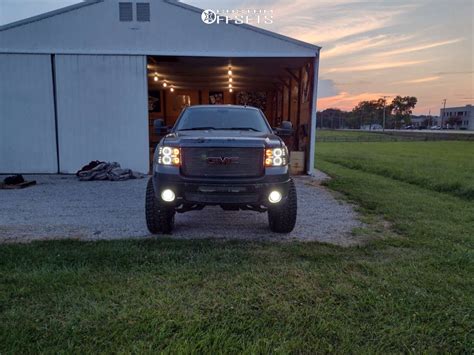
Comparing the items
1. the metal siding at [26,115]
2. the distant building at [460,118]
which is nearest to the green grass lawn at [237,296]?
the metal siding at [26,115]

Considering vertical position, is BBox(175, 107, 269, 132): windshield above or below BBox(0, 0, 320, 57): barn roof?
below

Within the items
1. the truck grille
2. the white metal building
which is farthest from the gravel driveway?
the white metal building

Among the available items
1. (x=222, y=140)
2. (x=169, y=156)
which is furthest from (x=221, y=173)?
(x=169, y=156)

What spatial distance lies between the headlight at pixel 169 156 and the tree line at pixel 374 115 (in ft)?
350

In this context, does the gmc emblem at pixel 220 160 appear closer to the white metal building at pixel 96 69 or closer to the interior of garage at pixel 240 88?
the interior of garage at pixel 240 88

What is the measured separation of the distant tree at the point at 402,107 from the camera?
10875cm

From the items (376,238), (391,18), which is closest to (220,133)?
(376,238)

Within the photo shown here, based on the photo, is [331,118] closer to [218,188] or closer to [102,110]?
[102,110]

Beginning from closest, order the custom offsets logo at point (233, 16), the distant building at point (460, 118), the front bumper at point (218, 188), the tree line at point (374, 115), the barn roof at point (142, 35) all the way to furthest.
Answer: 1. the front bumper at point (218, 188)
2. the barn roof at point (142, 35)
3. the custom offsets logo at point (233, 16)
4. the distant building at point (460, 118)
5. the tree line at point (374, 115)

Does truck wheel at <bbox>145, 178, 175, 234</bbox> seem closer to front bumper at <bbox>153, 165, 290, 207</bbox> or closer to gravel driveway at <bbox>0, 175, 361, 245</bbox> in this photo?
gravel driveway at <bbox>0, 175, 361, 245</bbox>

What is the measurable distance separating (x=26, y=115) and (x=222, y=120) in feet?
25.8

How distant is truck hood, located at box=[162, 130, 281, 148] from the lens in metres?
4.12

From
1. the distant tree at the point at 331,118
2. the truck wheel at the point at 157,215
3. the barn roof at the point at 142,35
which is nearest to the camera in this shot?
the truck wheel at the point at 157,215

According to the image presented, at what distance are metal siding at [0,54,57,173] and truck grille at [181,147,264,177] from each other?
26.0 ft
